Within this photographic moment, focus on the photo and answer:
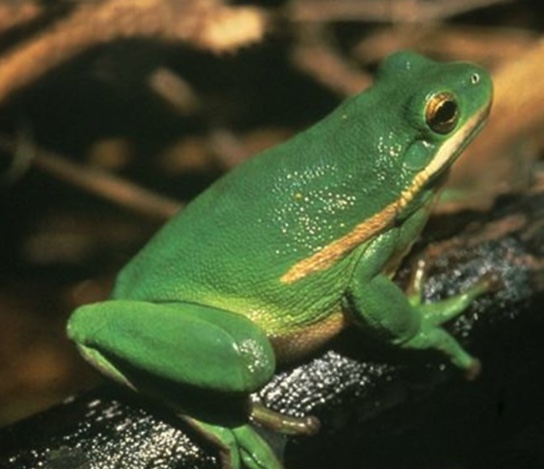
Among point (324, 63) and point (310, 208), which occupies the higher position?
point (310, 208)

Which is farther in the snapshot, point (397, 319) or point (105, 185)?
point (105, 185)

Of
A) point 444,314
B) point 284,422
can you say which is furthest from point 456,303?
point 284,422

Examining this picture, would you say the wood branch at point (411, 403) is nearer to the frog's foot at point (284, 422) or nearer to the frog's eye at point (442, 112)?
the frog's foot at point (284, 422)

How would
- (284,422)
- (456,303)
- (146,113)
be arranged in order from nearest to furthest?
(284,422)
(456,303)
(146,113)

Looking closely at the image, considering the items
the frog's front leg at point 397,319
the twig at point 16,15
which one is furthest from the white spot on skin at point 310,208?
the twig at point 16,15

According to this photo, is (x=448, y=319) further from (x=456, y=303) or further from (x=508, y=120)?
(x=508, y=120)

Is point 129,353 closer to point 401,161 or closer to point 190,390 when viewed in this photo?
point 190,390

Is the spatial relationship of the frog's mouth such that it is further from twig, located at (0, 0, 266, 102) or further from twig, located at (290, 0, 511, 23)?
twig, located at (290, 0, 511, 23)

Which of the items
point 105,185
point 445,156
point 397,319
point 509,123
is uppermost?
point 445,156
